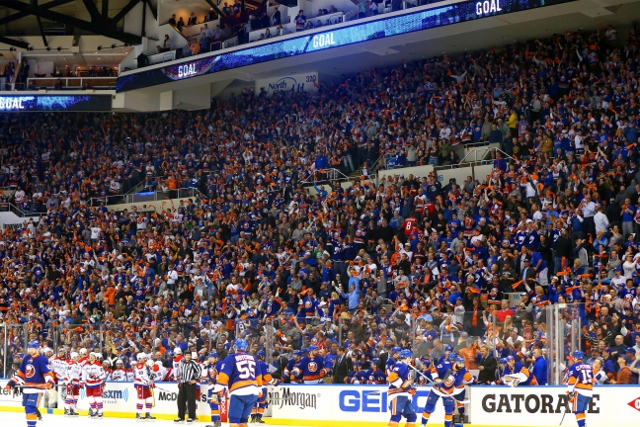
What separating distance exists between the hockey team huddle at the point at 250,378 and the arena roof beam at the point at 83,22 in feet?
59.1

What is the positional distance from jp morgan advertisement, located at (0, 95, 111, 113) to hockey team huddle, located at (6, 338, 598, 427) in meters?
18.3

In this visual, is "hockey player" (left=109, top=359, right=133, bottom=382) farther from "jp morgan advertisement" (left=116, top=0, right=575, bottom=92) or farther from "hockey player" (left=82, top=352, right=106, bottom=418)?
"jp morgan advertisement" (left=116, top=0, right=575, bottom=92)

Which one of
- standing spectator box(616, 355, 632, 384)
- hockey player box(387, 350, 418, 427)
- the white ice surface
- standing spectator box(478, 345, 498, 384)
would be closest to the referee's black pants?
the white ice surface

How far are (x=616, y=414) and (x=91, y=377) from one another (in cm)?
1258

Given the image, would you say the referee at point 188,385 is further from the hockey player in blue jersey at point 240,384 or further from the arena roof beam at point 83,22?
the arena roof beam at point 83,22

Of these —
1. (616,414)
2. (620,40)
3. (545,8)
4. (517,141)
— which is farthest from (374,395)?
(620,40)

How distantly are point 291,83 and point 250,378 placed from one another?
24954mm

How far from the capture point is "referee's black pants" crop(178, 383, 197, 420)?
19594 millimetres

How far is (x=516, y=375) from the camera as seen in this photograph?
15.9m

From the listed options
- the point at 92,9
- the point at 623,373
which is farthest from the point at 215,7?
the point at 623,373

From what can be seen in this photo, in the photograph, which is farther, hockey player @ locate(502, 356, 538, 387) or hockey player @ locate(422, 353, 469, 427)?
hockey player @ locate(502, 356, 538, 387)

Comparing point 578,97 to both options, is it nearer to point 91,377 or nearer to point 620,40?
point 620,40

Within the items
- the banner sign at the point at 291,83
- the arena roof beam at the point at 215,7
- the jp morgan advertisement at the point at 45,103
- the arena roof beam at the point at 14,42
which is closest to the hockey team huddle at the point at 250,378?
the banner sign at the point at 291,83

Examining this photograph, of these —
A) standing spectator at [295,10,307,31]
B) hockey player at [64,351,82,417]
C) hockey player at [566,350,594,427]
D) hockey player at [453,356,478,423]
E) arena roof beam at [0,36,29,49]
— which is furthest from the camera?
arena roof beam at [0,36,29,49]
